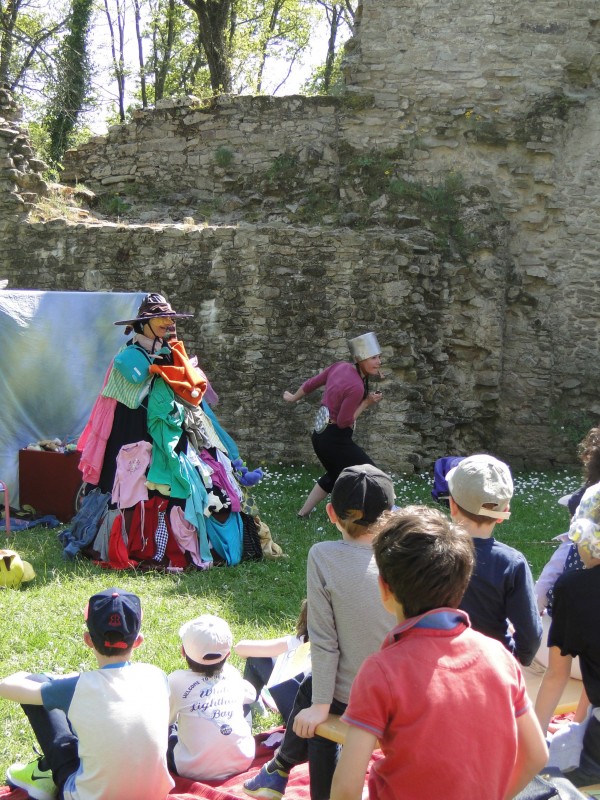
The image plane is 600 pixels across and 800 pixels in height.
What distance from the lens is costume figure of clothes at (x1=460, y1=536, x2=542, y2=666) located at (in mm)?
3008

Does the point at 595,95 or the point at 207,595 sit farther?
the point at 595,95

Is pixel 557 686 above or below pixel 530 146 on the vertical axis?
below

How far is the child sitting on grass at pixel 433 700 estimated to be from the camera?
6.72ft

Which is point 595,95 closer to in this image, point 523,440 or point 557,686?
point 523,440

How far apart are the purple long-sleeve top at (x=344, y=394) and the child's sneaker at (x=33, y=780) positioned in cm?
448

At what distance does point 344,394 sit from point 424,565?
17.0 feet

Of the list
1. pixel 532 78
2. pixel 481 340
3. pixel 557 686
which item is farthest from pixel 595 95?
pixel 557 686

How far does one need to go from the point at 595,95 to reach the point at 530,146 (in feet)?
3.32

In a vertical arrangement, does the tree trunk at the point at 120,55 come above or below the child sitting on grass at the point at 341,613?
above

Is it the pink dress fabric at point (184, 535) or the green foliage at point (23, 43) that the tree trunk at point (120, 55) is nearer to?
the green foliage at point (23, 43)

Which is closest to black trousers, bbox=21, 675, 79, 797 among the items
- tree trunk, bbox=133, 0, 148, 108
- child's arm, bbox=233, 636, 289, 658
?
child's arm, bbox=233, 636, 289, 658

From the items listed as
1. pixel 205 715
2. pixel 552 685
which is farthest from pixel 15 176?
pixel 552 685

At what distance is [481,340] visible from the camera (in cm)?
1088

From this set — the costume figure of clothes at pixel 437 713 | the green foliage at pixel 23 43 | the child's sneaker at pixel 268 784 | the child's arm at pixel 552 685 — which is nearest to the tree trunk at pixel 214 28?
the green foliage at pixel 23 43
